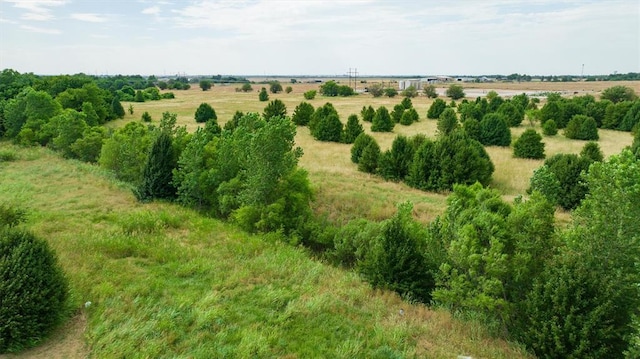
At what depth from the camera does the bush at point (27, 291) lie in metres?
9.00

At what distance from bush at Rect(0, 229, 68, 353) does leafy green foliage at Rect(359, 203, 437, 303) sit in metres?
8.84

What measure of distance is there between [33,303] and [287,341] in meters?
5.59

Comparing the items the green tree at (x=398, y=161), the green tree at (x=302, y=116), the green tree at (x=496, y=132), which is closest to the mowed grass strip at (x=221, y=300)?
the green tree at (x=398, y=161)

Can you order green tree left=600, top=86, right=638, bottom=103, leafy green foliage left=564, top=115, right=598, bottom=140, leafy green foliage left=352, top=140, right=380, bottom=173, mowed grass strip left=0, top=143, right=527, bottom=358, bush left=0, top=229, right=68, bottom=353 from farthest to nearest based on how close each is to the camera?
green tree left=600, top=86, right=638, bottom=103
leafy green foliage left=564, top=115, right=598, bottom=140
leafy green foliage left=352, top=140, right=380, bottom=173
mowed grass strip left=0, top=143, right=527, bottom=358
bush left=0, top=229, right=68, bottom=353

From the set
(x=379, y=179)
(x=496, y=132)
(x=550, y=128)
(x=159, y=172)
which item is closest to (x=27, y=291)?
(x=159, y=172)

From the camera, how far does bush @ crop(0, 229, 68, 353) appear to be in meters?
9.00

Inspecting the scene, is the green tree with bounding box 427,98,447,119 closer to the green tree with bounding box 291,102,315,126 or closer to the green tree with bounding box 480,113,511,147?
the green tree with bounding box 291,102,315,126

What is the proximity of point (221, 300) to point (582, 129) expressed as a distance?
1609 inches

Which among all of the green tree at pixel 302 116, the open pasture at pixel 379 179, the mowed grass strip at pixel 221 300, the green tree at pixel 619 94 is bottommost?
the open pasture at pixel 379 179

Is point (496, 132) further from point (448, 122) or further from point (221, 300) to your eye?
point (221, 300)

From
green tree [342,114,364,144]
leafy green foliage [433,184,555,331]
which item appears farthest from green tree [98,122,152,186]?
green tree [342,114,364,144]

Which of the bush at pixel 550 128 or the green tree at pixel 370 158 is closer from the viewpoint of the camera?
the green tree at pixel 370 158

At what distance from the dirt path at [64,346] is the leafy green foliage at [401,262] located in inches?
331

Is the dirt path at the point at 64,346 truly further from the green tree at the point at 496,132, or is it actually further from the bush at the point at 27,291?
the green tree at the point at 496,132
